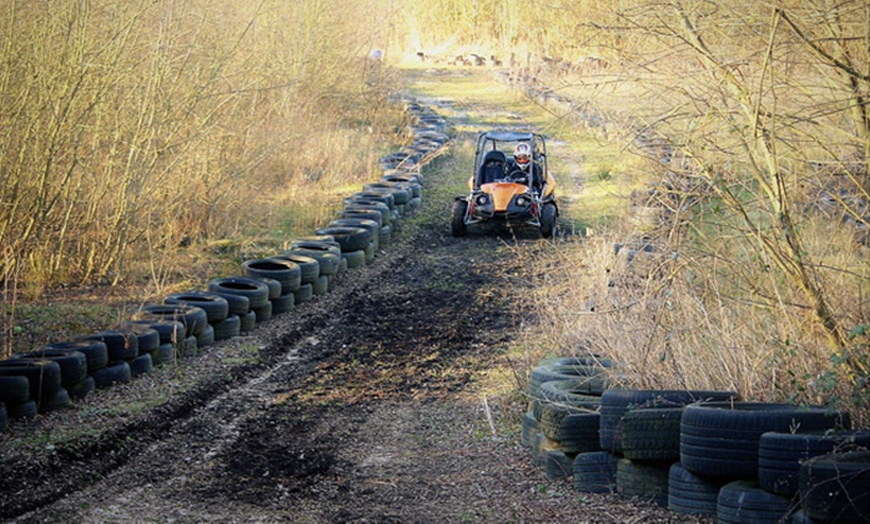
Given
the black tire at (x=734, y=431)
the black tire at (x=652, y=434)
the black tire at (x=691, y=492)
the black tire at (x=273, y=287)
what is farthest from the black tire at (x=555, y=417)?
the black tire at (x=273, y=287)

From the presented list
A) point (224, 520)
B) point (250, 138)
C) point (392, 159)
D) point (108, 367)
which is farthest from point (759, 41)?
point (392, 159)

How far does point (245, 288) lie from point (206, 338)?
1.57 metres

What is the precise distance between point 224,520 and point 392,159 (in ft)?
52.7

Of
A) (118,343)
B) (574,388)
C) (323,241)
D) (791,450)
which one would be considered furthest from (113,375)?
(323,241)

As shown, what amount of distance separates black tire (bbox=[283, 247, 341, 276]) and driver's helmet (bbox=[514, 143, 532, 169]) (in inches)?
156

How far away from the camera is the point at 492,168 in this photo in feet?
54.3

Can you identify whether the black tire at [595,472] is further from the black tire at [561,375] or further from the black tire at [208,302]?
the black tire at [208,302]

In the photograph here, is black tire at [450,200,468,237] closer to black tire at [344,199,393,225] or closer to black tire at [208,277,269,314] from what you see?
black tire at [344,199,393,225]

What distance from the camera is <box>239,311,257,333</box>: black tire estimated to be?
1091 cm

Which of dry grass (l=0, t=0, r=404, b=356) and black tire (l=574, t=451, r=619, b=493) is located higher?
dry grass (l=0, t=0, r=404, b=356)

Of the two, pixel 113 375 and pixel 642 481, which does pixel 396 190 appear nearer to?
pixel 113 375

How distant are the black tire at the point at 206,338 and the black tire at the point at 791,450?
19.9 ft

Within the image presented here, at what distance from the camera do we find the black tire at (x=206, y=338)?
10073mm

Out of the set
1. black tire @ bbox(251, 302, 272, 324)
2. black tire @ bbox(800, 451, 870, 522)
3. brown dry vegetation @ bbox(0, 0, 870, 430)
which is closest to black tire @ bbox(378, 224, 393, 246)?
brown dry vegetation @ bbox(0, 0, 870, 430)
